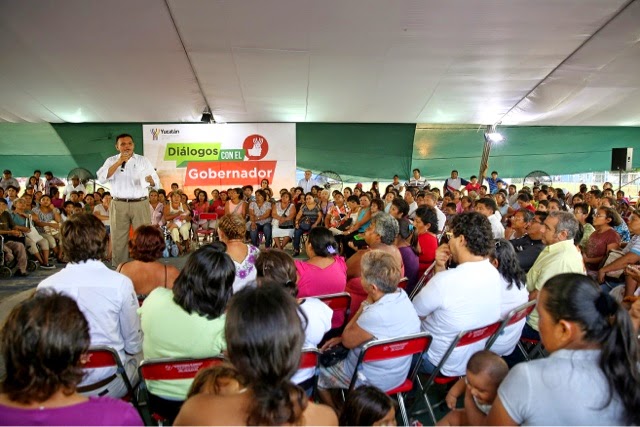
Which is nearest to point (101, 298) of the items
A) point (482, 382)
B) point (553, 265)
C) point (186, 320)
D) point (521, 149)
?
point (186, 320)

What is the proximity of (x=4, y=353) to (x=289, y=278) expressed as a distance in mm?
1339

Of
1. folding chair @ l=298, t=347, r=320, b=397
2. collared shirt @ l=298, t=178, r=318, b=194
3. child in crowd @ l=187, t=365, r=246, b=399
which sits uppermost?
collared shirt @ l=298, t=178, r=318, b=194

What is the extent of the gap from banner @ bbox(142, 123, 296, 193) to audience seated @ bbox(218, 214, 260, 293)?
7441 millimetres

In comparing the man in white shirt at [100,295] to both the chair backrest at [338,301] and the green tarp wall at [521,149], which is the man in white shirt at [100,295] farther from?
the green tarp wall at [521,149]

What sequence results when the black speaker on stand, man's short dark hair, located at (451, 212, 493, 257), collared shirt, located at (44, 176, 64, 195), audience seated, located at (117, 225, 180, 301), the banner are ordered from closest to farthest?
man's short dark hair, located at (451, 212, 493, 257)
audience seated, located at (117, 225, 180, 301)
the black speaker on stand
collared shirt, located at (44, 176, 64, 195)
the banner

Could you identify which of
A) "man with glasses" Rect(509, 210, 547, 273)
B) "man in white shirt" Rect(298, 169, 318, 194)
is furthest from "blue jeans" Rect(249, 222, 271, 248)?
"man with glasses" Rect(509, 210, 547, 273)

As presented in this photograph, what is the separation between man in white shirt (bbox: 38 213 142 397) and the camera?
1.95m

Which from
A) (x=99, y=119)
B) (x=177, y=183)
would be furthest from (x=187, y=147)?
(x=99, y=119)

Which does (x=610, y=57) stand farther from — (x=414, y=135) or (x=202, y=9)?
(x=202, y=9)

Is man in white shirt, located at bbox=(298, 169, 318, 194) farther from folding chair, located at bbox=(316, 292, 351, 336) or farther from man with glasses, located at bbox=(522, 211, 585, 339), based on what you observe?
folding chair, located at bbox=(316, 292, 351, 336)

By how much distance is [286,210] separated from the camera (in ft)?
26.3

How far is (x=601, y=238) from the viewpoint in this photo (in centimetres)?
411

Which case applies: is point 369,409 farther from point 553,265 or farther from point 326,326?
point 553,265

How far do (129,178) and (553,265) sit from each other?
4.04 metres
